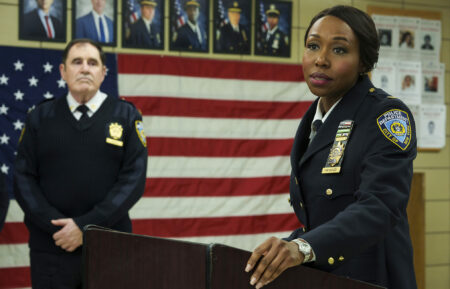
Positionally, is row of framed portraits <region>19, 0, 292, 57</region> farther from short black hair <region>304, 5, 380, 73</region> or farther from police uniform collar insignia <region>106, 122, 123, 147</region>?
short black hair <region>304, 5, 380, 73</region>

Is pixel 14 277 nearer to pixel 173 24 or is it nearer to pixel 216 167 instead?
pixel 216 167

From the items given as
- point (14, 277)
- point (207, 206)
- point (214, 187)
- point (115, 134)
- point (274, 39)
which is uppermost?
point (274, 39)

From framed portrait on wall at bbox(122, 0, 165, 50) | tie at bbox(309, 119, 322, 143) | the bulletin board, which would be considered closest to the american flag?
framed portrait on wall at bbox(122, 0, 165, 50)

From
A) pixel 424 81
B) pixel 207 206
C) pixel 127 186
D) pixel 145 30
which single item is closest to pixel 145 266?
pixel 127 186

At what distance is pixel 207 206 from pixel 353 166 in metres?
2.60

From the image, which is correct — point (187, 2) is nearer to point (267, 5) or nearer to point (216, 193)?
point (267, 5)

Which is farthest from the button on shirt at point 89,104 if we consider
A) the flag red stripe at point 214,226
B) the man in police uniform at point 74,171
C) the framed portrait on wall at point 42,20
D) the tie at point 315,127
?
the tie at point 315,127

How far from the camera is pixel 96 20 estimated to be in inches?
135

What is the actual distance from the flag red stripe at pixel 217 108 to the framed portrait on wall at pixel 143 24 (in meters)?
0.38

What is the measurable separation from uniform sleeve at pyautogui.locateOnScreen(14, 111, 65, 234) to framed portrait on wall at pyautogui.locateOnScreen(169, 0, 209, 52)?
1417 millimetres

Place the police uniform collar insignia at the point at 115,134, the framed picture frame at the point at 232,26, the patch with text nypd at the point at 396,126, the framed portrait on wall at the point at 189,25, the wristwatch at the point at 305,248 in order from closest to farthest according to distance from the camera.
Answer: the wristwatch at the point at 305,248 → the patch with text nypd at the point at 396,126 → the police uniform collar insignia at the point at 115,134 → the framed portrait on wall at the point at 189,25 → the framed picture frame at the point at 232,26

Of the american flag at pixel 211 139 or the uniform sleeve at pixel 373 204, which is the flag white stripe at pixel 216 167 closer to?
the american flag at pixel 211 139

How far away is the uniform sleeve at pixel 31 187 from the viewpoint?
2.24 m

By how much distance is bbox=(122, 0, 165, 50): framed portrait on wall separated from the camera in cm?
349
